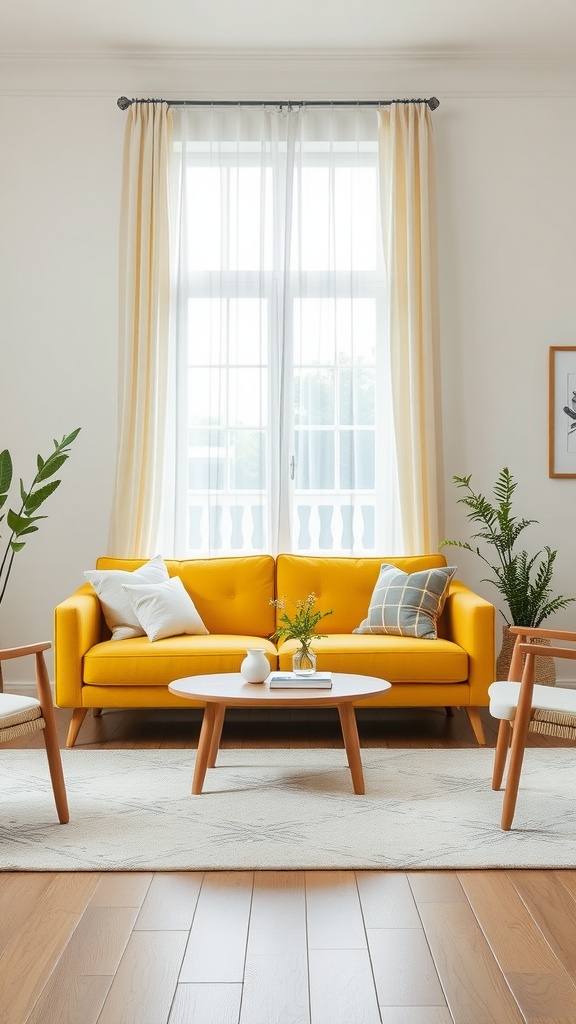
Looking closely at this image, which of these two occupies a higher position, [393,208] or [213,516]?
[393,208]

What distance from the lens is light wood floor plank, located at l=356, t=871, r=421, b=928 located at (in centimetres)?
245

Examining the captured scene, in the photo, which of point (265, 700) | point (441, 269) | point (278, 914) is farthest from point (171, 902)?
point (441, 269)

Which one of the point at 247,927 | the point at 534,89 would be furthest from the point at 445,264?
the point at 247,927

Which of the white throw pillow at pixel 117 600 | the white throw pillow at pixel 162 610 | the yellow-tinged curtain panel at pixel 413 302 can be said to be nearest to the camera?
the white throw pillow at pixel 162 610

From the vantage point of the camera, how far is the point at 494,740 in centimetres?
438

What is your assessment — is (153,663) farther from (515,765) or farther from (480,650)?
(515,765)

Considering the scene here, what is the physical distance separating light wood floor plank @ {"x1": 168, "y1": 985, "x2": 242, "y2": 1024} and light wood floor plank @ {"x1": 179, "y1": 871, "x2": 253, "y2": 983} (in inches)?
1.6

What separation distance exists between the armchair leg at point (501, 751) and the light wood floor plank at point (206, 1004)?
5.08 feet

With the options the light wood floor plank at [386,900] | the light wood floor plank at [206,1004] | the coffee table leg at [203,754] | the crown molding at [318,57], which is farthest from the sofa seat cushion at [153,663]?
the crown molding at [318,57]

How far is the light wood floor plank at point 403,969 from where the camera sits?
2059 mm

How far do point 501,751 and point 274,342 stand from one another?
2.73m

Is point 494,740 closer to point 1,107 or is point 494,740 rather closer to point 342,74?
point 342,74

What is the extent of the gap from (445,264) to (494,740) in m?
2.61

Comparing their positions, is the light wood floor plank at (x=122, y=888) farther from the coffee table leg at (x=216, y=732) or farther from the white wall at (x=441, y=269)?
the white wall at (x=441, y=269)
